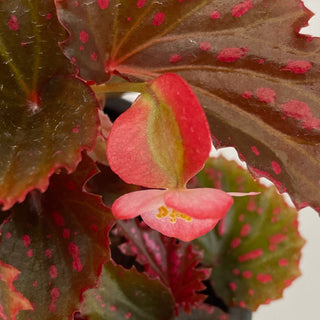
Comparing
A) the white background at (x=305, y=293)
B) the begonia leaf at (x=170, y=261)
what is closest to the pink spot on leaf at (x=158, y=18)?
the begonia leaf at (x=170, y=261)

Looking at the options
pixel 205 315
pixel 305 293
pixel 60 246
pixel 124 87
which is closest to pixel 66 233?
pixel 60 246

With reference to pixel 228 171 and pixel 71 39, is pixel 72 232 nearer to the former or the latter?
pixel 71 39

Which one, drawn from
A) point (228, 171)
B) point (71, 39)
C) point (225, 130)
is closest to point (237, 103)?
point (225, 130)

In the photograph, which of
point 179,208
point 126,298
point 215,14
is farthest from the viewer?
point 126,298

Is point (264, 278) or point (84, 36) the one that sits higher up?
point (84, 36)

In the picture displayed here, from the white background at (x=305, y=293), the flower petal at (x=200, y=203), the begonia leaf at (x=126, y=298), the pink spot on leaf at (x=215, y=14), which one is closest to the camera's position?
the flower petal at (x=200, y=203)

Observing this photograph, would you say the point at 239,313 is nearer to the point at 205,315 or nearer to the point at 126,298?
the point at 205,315

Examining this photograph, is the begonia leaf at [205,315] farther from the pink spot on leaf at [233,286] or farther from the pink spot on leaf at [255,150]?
the pink spot on leaf at [255,150]
